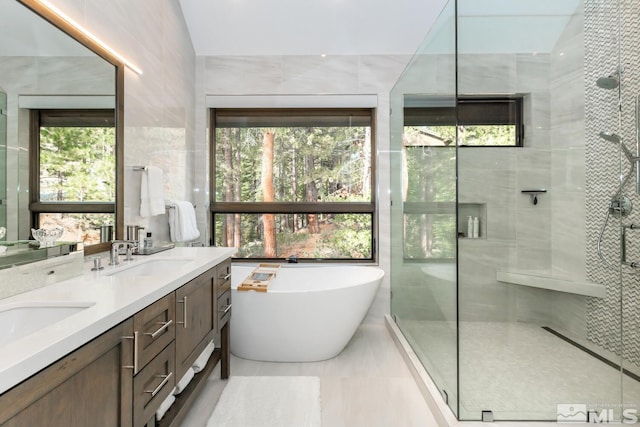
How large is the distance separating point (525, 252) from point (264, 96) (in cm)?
251

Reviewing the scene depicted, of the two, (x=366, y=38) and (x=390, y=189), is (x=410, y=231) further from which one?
(x=366, y=38)

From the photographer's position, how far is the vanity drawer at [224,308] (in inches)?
76.3

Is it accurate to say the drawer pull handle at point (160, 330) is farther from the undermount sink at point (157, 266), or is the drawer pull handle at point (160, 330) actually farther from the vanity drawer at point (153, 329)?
the undermount sink at point (157, 266)

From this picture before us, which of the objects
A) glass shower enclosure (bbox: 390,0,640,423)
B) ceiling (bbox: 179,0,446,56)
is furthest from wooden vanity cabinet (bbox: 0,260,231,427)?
ceiling (bbox: 179,0,446,56)

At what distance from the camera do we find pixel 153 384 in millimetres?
1174

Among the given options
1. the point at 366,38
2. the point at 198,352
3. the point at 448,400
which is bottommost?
the point at 448,400

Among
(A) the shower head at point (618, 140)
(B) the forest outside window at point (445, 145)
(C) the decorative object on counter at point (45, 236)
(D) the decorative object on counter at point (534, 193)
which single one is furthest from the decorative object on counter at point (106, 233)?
(A) the shower head at point (618, 140)

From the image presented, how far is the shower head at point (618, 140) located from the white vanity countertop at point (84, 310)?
2.15 meters

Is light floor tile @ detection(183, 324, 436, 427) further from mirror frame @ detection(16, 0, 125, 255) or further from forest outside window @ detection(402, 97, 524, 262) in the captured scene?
mirror frame @ detection(16, 0, 125, 255)

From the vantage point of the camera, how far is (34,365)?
0.66 meters

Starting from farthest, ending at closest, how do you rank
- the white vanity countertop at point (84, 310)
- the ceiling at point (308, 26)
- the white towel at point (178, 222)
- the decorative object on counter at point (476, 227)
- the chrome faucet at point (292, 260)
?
the chrome faucet at point (292, 260) < the ceiling at point (308, 26) < the white towel at point (178, 222) < the decorative object on counter at point (476, 227) < the white vanity countertop at point (84, 310)

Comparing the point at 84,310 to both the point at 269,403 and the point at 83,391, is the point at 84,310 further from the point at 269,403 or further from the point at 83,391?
the point at 269,403

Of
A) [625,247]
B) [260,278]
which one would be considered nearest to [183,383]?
[260,278]

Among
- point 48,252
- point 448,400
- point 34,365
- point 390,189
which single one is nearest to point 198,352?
point 48,252
